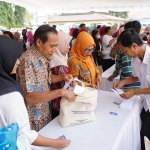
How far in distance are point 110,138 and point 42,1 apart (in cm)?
693

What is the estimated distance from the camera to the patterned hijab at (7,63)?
2.18 feet

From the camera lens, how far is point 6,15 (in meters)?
15.0

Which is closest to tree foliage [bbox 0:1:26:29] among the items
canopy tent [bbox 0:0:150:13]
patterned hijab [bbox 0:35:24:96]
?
canopy tent [bbox 0:0:150:13]

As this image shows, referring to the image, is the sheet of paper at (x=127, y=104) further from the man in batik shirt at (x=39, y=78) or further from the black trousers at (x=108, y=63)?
the black trousers at (x=108, y=63)

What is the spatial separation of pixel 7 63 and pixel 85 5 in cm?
767

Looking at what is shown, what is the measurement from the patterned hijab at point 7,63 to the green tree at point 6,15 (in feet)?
50.3

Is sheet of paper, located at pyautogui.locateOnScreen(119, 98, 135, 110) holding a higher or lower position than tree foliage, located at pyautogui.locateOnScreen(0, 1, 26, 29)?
lower

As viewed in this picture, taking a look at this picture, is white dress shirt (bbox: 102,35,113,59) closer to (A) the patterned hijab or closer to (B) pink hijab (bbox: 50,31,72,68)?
(B) pink hijab (bbox: 50,31,72,68)

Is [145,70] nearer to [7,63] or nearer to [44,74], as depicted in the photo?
[44,74]

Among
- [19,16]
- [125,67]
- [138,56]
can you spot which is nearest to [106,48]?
[125,67]

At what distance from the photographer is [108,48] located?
388 centimetres

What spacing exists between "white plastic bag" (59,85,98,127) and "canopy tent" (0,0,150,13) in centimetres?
594

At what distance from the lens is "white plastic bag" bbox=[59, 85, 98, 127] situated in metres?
1.06

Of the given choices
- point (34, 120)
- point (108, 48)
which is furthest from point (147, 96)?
point (108, 48)
